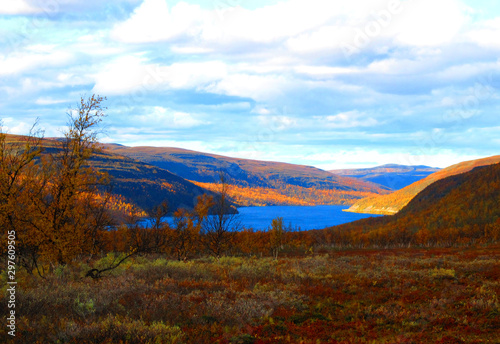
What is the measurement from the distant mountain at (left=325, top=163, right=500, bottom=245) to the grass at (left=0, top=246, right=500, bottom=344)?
98655mm

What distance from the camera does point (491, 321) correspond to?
34.8ft

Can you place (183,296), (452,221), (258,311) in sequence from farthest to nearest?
(452,221)
(183,296)
(258,311)

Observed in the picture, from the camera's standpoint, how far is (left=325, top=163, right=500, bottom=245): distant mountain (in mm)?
110312

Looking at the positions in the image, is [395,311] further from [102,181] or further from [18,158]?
[18,158]

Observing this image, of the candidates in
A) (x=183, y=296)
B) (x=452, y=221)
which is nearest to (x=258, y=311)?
(x=183, y=296)

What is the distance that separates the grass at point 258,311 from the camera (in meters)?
9.57

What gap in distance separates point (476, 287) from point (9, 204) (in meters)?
21.5

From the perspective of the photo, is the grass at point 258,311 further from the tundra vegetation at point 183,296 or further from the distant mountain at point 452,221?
the distant mountain at point 452,221

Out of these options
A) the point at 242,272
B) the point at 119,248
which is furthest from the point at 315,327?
the point at 119,248

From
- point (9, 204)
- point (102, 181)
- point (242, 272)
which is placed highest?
point (102, 181)

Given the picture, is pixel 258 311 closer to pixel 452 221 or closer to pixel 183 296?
pixel 183 296

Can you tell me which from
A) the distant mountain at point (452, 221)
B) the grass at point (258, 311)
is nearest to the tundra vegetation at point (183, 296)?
the grass at point (258, 311)

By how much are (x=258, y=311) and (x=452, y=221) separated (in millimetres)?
142743

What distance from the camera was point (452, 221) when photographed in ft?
426
